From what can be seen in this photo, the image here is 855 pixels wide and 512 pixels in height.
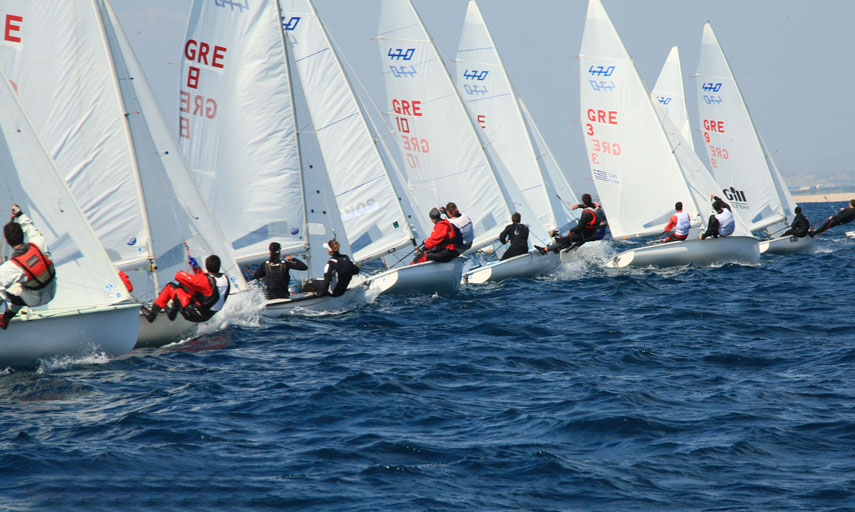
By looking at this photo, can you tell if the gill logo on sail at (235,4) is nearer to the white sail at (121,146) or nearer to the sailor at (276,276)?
the white sail at (121,146)

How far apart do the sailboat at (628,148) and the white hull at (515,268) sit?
393 cm

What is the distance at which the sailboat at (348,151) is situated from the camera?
17531 mm

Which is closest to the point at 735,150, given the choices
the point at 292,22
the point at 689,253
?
the point at 689,253

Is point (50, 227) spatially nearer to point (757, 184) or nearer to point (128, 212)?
point (128, 212)

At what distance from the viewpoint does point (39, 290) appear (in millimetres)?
9688

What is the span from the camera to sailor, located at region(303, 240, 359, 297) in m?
14.5

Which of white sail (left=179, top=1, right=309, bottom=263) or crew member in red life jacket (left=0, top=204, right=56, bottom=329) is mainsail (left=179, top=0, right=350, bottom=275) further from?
crew member in red life jacket (left=0, top=204, right=56, bottom=329)

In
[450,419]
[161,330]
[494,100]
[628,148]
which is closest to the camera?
[450,419]

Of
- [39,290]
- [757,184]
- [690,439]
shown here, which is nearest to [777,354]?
[690,439]

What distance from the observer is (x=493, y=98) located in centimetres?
2567

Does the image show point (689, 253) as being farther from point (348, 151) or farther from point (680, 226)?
point (348, 151)

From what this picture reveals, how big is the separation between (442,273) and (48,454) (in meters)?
10.1

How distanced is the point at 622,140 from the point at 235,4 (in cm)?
1106

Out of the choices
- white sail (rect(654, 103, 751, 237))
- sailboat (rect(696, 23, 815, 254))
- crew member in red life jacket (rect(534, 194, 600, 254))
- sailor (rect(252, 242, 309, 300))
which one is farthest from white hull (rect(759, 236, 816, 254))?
sailor (rect(252, 242, 309, 300))
